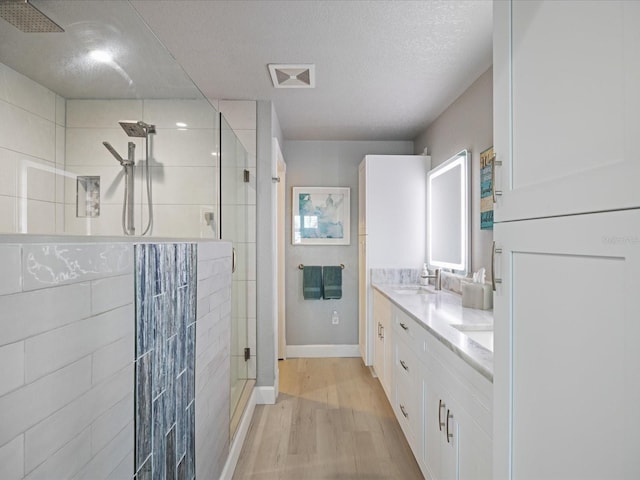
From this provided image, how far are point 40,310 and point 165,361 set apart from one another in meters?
0.63

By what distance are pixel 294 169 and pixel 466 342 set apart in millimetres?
3218

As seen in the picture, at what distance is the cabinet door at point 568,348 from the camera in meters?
0.58

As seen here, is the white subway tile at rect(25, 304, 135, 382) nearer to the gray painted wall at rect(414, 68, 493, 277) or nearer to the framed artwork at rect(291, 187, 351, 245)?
the gray painted wall at rect(414, 68, 493, 277)

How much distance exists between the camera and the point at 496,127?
104 cm

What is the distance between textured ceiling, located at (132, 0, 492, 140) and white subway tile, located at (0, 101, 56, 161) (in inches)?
56.9

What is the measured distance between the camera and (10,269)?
60cm

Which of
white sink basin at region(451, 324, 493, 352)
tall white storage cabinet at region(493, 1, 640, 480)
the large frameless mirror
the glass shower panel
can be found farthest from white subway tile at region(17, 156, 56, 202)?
the large frameless mirror

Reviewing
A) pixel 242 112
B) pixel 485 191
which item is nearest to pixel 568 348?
pixel 485 191

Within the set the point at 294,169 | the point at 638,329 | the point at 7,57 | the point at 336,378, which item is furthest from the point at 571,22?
the point at 294,169

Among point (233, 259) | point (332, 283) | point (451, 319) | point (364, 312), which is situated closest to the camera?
point (451, 319)

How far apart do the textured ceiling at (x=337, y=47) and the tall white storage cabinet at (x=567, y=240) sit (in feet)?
3.59

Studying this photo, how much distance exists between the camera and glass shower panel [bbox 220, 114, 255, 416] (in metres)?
2.30

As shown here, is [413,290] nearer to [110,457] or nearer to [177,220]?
[177,220]

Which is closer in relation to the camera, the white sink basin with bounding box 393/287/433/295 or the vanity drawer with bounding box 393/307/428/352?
the vanity drawer with bounding box 393/307/428/352
